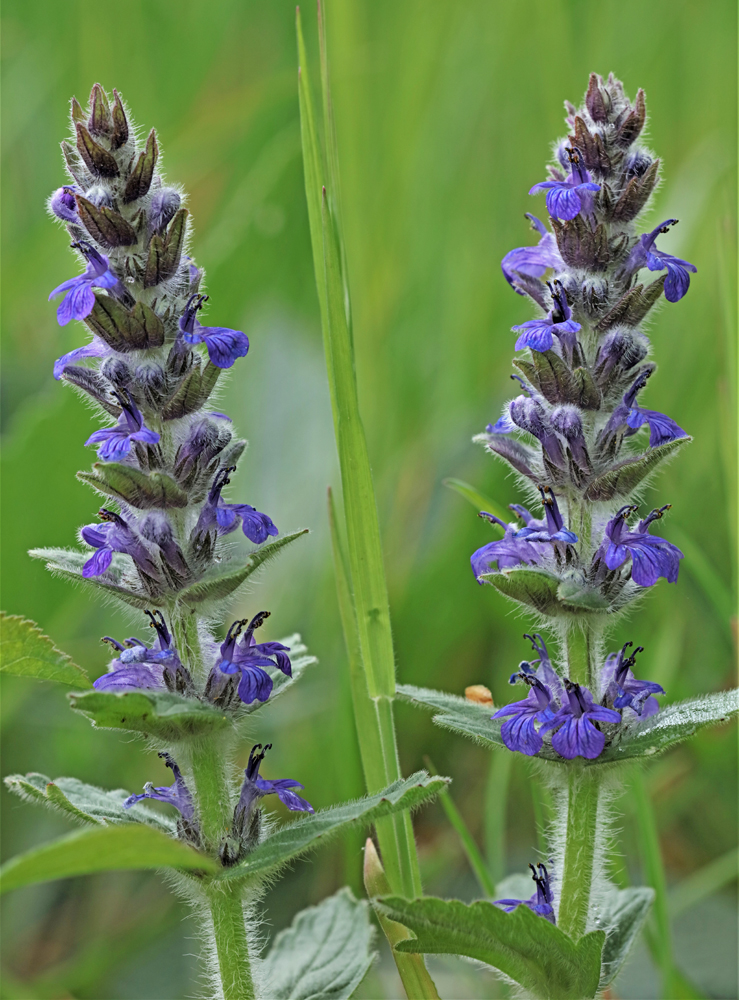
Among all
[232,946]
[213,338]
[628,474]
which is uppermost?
[213,338]

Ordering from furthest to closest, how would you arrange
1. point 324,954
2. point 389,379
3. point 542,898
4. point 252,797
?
point 389,379
point 324,954
point 542,898
point 252,797

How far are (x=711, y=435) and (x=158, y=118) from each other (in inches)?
120

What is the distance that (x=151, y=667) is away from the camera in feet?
6.25

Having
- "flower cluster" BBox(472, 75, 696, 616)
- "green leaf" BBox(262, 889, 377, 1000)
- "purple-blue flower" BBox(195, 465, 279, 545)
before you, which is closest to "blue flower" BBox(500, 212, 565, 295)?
"flower cluster" BBox(472, 75, 696, 616)

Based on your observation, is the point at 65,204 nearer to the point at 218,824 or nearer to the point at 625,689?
the point at 218,824

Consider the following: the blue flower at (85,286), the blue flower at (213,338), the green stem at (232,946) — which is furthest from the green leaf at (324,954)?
the blue flower at (85,286)

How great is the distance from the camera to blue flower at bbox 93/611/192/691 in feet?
5.99

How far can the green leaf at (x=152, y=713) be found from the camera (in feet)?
5.30

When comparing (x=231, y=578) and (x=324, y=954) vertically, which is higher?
(x=231, y=578)

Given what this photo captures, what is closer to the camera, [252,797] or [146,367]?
[146,367]

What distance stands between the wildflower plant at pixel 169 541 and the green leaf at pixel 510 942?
0.58ft

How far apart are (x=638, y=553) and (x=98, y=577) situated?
98 centimetres

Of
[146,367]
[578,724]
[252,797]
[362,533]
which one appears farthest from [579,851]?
[146,367]

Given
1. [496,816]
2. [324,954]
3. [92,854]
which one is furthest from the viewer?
[496,816]
